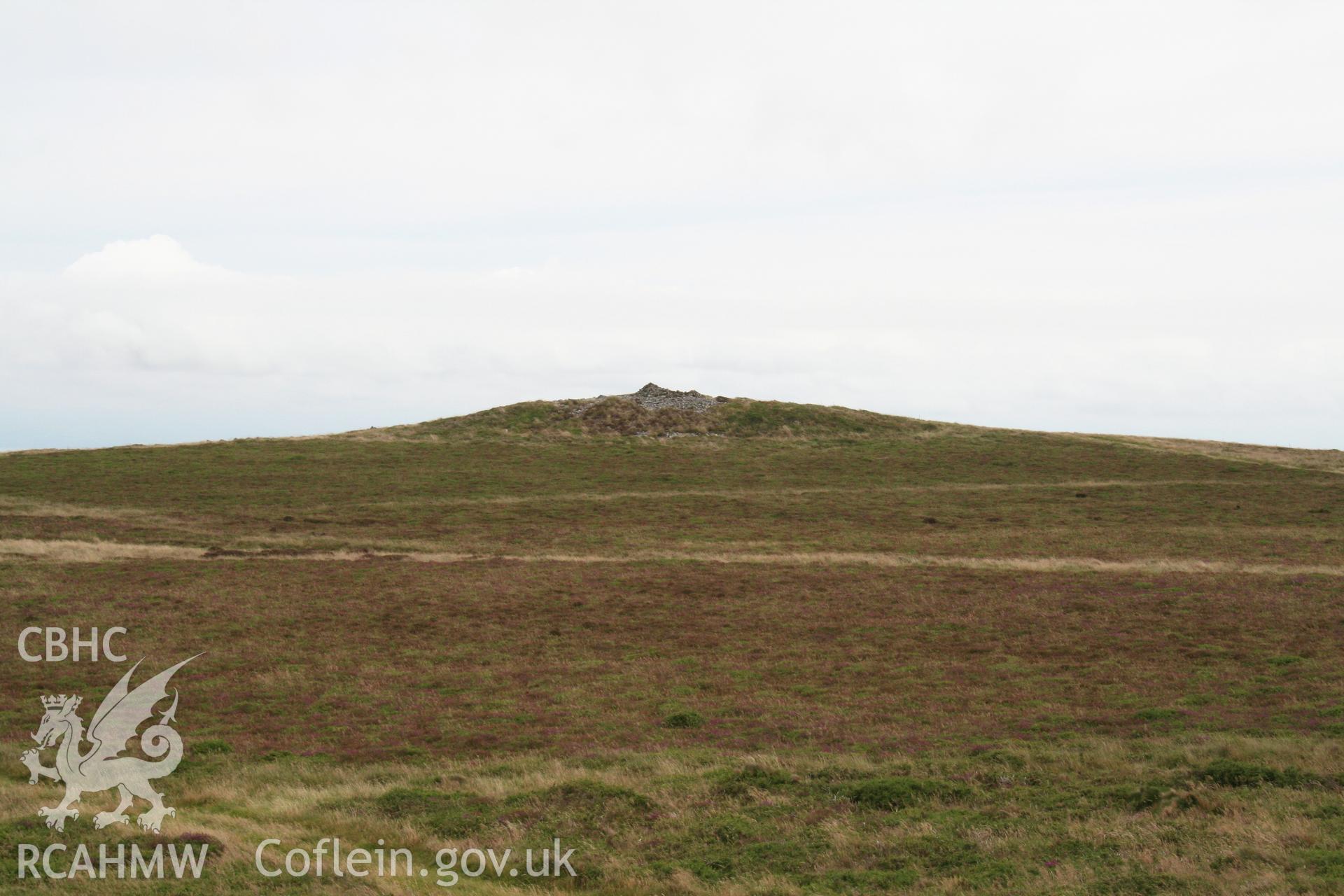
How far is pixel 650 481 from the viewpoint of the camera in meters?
69.1

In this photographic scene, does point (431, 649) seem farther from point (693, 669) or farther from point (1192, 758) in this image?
point (1192, 758)

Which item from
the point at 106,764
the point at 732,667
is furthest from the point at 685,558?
the point at 106,764

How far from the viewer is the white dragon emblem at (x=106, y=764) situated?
Result: 13484mm

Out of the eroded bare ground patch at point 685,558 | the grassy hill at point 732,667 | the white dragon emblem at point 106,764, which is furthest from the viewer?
the eroded bare ground patch at point 685,558

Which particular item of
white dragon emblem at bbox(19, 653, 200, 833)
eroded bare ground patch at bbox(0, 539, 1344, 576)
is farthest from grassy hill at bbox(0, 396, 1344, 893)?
white dragon emblem at bbox(19, 653, 200, 833)

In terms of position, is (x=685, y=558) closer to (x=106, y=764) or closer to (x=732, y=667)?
(x=732, y=667)

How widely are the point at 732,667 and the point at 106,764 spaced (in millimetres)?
15696

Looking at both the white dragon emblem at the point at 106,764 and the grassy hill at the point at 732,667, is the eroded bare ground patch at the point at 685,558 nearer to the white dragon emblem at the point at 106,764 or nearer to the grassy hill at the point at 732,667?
the grassy hill at the point at 732,667

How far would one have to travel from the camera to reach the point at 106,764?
1559cm

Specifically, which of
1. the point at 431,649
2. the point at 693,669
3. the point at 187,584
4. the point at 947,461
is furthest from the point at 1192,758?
the point at 947,461

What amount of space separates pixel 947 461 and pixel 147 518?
57.5m

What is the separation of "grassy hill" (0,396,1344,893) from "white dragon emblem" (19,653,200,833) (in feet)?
1.68

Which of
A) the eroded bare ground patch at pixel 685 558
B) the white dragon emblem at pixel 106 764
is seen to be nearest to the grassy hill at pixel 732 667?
the eroded bare ground patch at pixel 685 558

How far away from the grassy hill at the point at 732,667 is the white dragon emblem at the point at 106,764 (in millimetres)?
512
